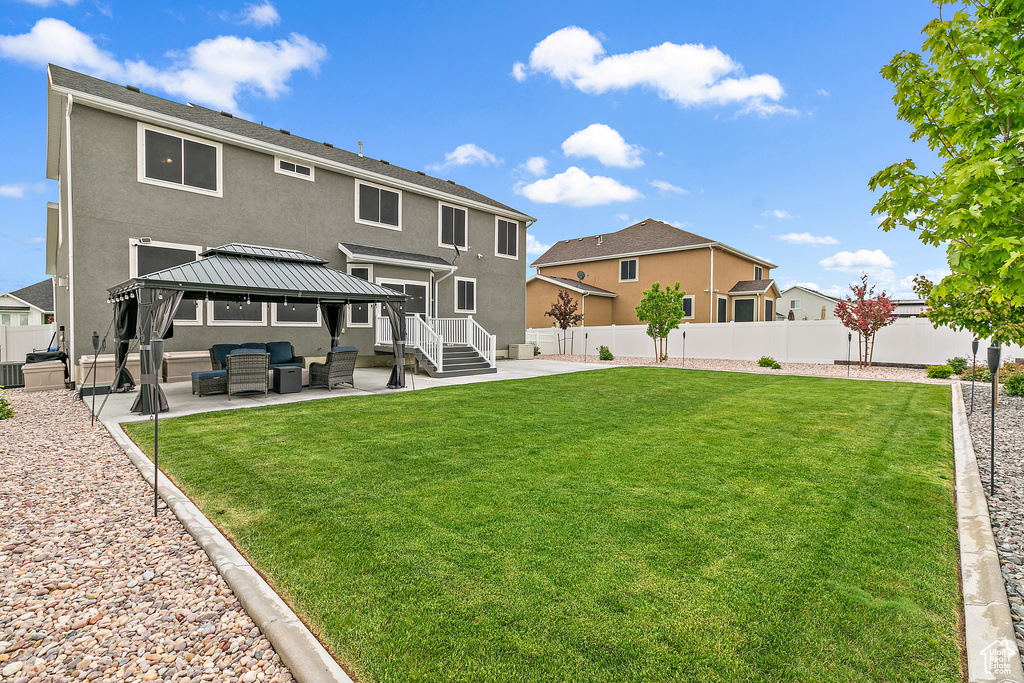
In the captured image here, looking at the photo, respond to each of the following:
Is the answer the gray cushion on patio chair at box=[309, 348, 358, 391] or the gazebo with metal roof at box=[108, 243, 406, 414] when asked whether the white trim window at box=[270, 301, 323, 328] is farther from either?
the gray cushion on patio chair at box=[309, 348, 358, 391]

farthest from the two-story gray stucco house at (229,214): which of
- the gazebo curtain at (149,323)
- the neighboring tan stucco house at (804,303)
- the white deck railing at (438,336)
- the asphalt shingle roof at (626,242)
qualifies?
the neighboring tan stucco house at (804,303)

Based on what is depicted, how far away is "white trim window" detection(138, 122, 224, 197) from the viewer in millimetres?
11500

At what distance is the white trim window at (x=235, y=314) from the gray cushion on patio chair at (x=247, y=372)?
141 inches

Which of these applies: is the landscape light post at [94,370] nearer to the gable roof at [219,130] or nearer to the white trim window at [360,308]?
the gable roof at [219,130]

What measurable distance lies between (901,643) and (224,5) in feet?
64.9

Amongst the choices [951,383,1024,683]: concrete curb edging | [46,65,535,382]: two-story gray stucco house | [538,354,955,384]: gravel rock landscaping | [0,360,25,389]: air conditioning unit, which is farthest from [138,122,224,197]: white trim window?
[538,354,955,384]: gravel rock landscaping

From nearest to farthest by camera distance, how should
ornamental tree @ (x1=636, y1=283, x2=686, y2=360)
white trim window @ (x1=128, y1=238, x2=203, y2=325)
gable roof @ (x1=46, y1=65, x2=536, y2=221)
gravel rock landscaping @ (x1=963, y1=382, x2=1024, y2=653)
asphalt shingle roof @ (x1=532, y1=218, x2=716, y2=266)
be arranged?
gravel rock landscaping @ (x1=963, y1=382, x2=1024, y2=653) → gable roof @ (x1=46, y1=65, x2=536, y2=221) → white trim window @ (x1=128, y1=238, x2=203, y2=325) → ornamental tree @ (x1=636, y1=283, x2=686, y2=360) → asphalt shingle roof @ (x1=532, y1=218, x2=716, y2=266)

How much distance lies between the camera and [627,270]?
28766mm

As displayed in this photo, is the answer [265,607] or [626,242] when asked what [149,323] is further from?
[626,242]

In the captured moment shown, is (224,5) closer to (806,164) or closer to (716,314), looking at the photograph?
(806,164)

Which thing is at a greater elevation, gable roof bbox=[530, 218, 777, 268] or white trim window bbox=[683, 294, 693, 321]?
gable roof bbox=[530, 218, 777, 268]

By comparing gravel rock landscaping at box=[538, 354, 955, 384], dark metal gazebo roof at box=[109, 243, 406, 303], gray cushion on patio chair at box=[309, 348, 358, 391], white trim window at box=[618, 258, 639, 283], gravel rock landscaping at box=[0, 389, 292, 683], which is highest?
white trim window at box=[618, 258, 639, 283]

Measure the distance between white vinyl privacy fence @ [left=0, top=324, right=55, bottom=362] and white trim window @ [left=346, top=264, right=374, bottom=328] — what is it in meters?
11.3

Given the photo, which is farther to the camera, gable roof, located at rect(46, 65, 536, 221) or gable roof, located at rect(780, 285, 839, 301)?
gable roof, located at rect(780, 285, 839, 301)
